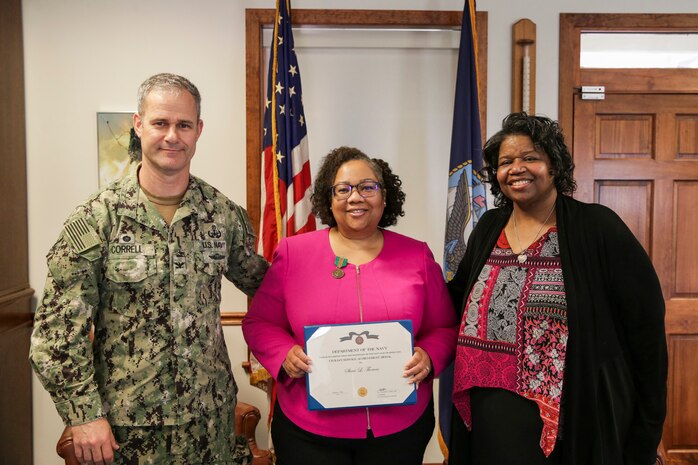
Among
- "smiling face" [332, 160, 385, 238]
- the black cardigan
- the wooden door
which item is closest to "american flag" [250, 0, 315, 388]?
"smiling face" [332, 160, 385, 238]

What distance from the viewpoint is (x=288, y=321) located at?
67.5 inches

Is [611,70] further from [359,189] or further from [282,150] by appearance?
[359,189]

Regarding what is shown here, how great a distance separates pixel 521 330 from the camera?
4.68 ft

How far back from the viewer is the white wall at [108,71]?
9.02 feet

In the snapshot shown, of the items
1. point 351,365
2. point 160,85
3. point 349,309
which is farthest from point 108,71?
point 351,365

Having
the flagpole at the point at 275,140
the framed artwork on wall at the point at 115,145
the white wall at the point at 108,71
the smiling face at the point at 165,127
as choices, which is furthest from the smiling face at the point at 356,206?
the framed artwork on wall at the point at 115,145

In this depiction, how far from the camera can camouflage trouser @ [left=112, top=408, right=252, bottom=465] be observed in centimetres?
147

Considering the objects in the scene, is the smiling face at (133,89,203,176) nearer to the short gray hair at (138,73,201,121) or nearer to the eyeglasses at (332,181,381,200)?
the short gray hair at (138,73,201,121)

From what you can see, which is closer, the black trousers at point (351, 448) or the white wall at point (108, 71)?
the black trousers at point (351, 448)

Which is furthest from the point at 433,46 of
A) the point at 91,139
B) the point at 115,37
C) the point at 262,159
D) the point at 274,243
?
the point at 91,139

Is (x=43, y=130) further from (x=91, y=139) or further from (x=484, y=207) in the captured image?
(x=484, y=207)

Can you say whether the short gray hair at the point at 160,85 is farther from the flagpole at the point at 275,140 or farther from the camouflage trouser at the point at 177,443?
the flagpole at the point at 275,140

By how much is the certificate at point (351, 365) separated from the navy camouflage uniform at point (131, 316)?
32cm

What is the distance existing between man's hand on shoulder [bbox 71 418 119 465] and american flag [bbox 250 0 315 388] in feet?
3.87
